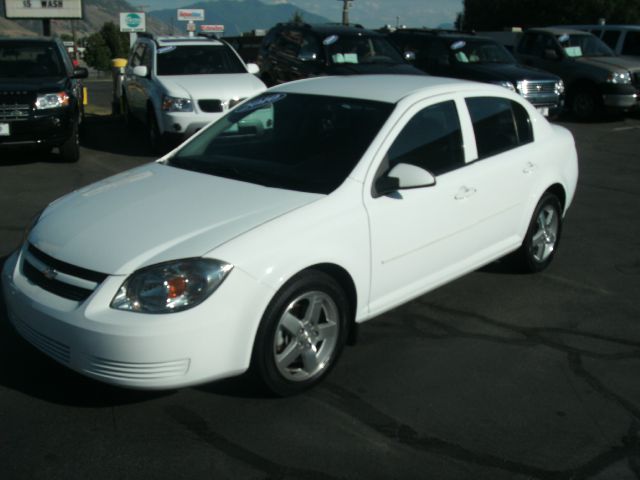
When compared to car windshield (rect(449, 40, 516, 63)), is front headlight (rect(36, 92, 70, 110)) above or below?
below

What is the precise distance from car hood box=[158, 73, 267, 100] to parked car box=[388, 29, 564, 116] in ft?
15.3

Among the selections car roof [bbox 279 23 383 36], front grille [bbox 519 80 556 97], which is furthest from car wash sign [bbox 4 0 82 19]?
front grille [bbox 519 80 556 97]

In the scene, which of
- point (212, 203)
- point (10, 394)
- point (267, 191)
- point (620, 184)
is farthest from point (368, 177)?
point (620, 184)

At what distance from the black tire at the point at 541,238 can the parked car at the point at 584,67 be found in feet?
36.4

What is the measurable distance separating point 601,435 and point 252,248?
6.36 ft

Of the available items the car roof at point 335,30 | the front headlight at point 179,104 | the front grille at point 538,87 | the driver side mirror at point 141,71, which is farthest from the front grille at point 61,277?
the front grille at point 538,87

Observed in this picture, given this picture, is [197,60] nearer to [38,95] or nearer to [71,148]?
[71,148]

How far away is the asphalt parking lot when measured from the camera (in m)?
3.55

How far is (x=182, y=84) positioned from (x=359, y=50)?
12.8 feet

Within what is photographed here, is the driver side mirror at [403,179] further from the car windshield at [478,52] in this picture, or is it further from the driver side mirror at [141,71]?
the car windshield at [478,52]

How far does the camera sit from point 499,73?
15062 millimetres

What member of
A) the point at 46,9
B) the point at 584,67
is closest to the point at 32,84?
the point at 584,67

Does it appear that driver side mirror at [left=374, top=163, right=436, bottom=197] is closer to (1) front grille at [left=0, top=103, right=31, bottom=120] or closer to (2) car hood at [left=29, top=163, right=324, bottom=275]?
(2) car hood at [left=29, top=163, right=324, bottom=275]

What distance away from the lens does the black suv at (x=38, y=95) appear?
33.4ft
